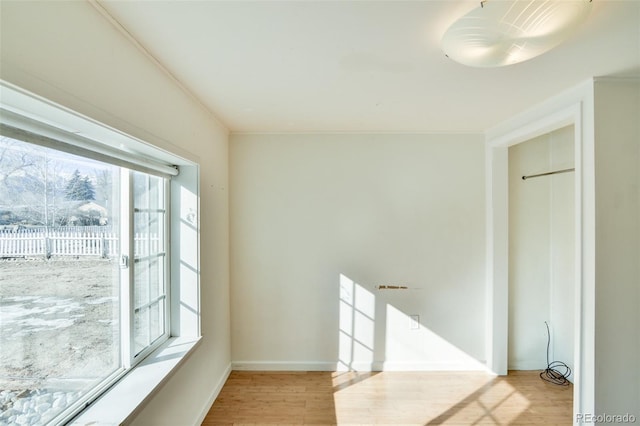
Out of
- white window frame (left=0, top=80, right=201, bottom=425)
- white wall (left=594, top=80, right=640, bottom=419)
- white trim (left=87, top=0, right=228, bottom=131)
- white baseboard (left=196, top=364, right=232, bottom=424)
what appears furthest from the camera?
white baseboard (left=196, top=364, right=232, bottom=424)

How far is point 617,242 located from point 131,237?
288 cm

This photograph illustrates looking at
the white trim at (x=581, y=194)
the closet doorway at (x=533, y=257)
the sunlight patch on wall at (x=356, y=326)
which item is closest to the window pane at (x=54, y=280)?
the sunlight patch on wall at (x=356, y=326)

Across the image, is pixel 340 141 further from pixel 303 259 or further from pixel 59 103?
pixel 59 103

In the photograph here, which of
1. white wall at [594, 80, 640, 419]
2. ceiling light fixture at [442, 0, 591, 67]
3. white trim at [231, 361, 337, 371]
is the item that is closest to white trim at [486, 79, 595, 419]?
white wall at [594, 80, 640, 419]

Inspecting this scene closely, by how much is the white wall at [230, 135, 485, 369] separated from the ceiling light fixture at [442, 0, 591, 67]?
161 cm

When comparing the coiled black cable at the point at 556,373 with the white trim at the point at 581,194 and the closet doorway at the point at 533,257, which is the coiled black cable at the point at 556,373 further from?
the white trim at the point at 581,194

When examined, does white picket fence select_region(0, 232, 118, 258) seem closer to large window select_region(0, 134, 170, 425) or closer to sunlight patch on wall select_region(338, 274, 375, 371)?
large window select_region(0, 134, 170, 425)

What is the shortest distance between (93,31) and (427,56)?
1.50 metres

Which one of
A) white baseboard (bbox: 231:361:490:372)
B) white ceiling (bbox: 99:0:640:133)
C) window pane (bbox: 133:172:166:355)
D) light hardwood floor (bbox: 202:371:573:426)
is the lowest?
light hardwood floor (bbox: 202:371:573:426)

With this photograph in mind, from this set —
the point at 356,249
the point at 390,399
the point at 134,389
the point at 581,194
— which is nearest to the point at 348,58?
the point at 581,194

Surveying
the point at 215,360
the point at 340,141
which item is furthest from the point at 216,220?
the point at 340,141

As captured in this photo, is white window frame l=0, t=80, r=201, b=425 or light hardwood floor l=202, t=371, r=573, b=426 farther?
light hardwood floor l=202, t=371, r=573, b=426

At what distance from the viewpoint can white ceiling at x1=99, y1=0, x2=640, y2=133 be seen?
3.51 ft

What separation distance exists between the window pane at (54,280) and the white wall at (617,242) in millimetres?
2800
